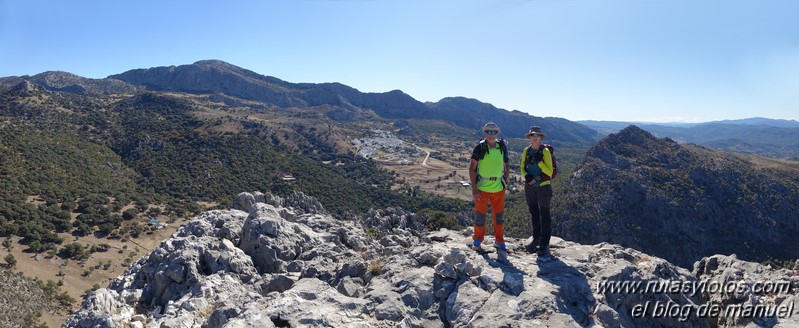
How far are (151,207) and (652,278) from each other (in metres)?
56.8

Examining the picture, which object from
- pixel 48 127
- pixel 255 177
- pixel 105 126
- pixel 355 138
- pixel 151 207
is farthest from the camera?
pixel 355 138

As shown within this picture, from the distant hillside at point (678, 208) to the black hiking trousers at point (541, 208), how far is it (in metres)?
47.1

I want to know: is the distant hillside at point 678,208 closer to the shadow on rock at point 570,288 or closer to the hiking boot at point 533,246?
the hiking boot at point 533,246

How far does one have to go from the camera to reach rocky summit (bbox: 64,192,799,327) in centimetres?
788

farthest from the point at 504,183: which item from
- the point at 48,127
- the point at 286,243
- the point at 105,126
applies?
the point at 105,126

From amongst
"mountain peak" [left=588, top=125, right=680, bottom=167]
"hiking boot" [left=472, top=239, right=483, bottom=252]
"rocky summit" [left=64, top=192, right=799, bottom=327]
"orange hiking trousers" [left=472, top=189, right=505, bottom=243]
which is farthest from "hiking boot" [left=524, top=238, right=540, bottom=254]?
"mountain peak" [left=588, top=125, right=680, bottom=167]

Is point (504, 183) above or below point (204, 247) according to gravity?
above

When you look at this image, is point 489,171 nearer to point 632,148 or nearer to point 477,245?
point 477,245

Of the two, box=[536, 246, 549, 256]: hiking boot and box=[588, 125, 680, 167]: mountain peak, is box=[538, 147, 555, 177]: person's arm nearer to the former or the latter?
box=[536, 246, 549, 256]: hiking boot


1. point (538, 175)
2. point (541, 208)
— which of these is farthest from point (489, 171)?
point (541, 208)

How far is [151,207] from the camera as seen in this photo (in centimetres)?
5081

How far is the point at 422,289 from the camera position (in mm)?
8773

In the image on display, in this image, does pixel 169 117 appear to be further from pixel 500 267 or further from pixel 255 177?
pixel 500 267

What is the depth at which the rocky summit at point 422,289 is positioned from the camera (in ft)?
25.9
